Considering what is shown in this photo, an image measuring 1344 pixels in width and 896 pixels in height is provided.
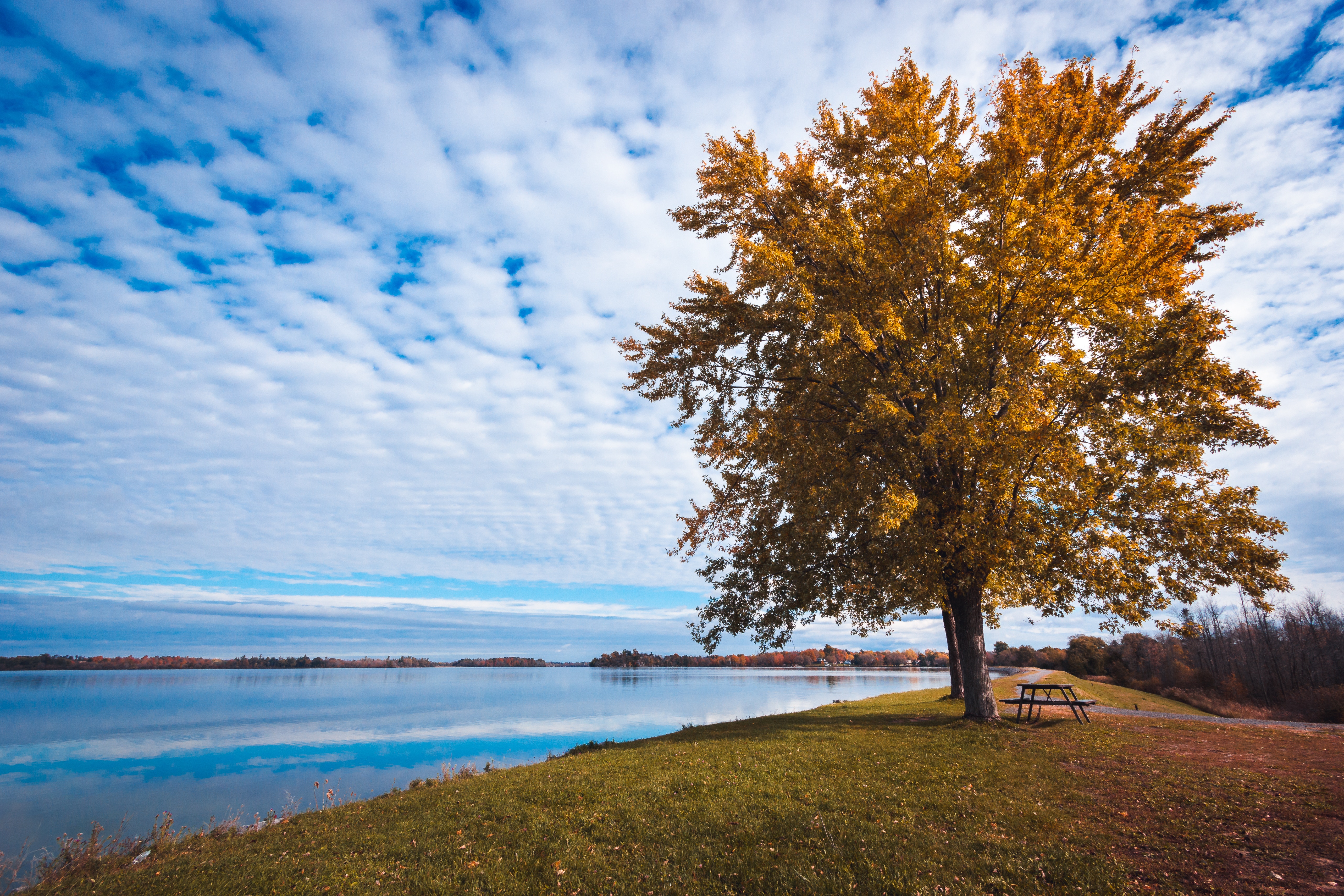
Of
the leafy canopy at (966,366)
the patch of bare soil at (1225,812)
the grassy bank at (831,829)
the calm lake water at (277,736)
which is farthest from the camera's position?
the calm lake water at (277,736)

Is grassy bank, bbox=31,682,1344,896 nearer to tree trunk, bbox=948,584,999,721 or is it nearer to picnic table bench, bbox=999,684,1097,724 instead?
tree trunk, bbox=948,584,999,721

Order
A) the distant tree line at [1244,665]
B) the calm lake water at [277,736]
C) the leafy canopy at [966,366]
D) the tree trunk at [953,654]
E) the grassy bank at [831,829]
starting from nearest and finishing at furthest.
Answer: the grassy bank at [831,829] < the leafy canopy at [966,366] < the calm lake water at [277,736] < the tree trunk at [953,654] < the distant tree line at [1244,665]

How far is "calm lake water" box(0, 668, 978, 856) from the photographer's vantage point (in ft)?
61.6

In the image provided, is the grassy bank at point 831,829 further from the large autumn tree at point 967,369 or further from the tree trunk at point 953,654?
the tree trunk at point 953,654

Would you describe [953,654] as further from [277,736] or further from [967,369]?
[277,736]

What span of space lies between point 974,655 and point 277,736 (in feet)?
137

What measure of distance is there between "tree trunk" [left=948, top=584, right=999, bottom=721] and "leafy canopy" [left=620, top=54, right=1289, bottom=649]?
1.86ft

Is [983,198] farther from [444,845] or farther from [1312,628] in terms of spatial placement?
[1312,628]

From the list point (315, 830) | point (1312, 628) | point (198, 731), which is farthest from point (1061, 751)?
point (1312, 628)

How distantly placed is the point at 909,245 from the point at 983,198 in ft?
8.02

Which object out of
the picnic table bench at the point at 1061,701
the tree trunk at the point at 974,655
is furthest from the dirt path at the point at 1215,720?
the tree trunk at the point at 974,655

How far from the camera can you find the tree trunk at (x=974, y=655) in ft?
53.5

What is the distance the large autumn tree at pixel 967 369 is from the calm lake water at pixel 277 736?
54.6ft

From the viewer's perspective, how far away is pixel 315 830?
388 inches
